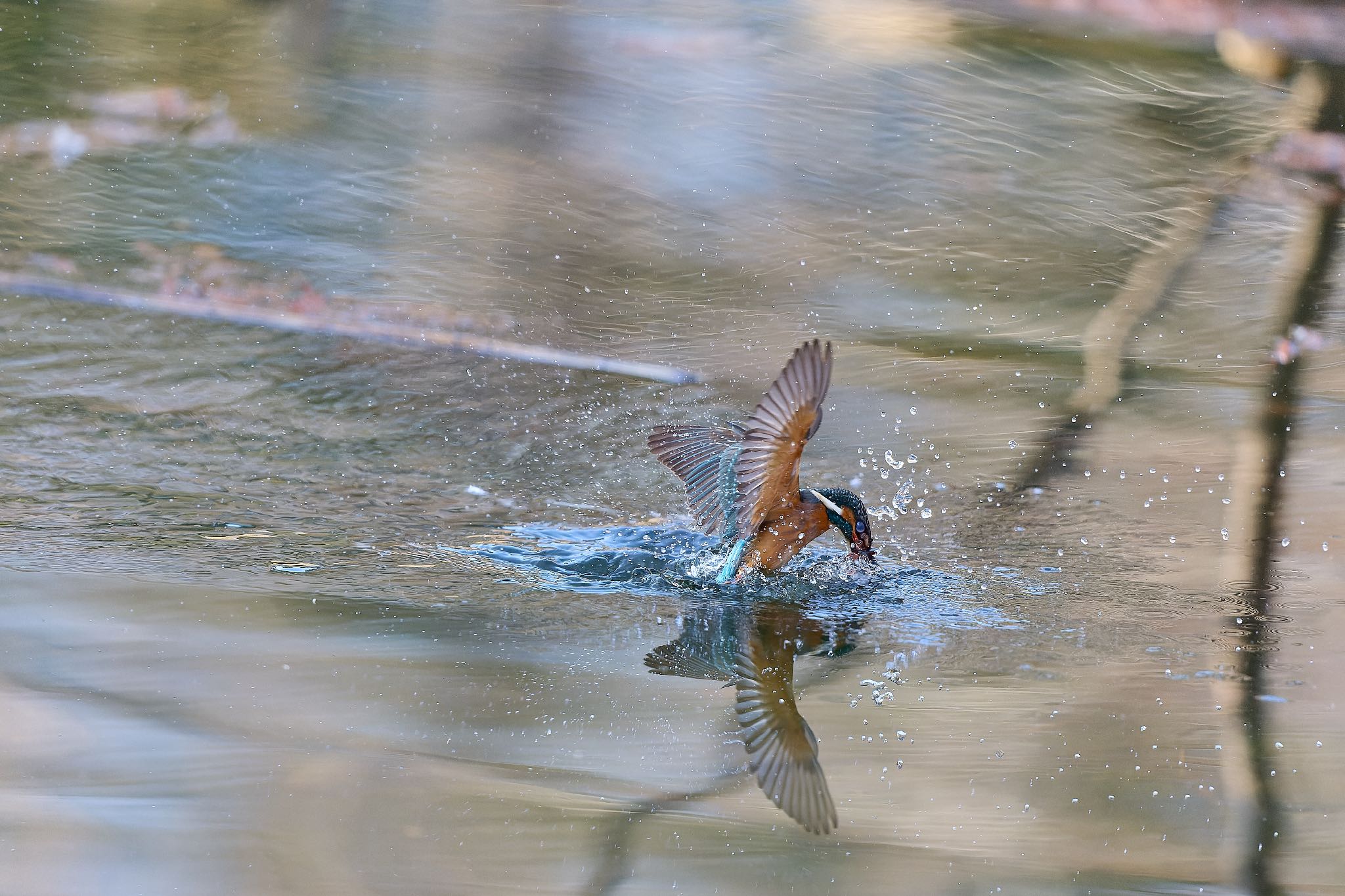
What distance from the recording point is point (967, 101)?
18.9 ft

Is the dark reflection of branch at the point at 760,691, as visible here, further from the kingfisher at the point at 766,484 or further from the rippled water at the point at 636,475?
the kingfisher at the point at 766,484

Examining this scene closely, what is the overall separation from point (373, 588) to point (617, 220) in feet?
9.51

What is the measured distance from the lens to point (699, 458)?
9.81 feet

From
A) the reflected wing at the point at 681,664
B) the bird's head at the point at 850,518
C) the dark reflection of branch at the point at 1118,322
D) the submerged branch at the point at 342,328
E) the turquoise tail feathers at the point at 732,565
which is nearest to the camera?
the reflected wing at the point at 681,664

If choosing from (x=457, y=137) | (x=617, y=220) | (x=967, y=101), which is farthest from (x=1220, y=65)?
(x=457, y=137)

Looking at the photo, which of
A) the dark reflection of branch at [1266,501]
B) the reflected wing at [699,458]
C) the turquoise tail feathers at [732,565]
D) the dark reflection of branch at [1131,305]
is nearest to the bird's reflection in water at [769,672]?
the turquoise tail feathers at [732,565]

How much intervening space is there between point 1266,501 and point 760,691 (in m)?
1.81

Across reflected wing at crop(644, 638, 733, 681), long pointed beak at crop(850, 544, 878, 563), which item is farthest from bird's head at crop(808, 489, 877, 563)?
reflected wing at crop(644, 638, 733, 681)

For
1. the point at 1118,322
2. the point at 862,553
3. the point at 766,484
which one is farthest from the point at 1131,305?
the point at 766,484

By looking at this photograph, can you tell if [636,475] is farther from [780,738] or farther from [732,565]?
[780,738]

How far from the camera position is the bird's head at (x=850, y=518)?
280 centimetres

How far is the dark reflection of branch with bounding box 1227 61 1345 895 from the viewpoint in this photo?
198 cm

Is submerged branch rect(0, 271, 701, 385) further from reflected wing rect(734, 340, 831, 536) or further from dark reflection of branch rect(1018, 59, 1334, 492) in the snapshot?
reflected wing rect(734, 340, 831, 536)

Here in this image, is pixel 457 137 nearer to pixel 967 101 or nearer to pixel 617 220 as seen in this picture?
pixel 617 220
